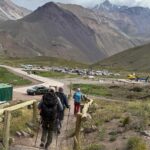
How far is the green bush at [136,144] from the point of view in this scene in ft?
49.9

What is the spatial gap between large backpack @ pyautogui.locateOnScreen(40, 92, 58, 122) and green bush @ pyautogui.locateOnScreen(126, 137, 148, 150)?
8.90 feet

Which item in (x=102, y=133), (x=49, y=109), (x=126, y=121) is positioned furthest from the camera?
(x=126, y=121)

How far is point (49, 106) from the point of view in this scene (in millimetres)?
14828

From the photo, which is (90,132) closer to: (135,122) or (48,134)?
(135,122)

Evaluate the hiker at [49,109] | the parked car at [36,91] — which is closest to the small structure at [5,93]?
the parked car at [36,91]

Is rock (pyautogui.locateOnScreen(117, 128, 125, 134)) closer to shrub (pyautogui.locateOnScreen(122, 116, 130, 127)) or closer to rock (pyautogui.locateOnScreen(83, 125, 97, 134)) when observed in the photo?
shrub (pyautogui.locateOnScreen(122, 116, 130, 127))

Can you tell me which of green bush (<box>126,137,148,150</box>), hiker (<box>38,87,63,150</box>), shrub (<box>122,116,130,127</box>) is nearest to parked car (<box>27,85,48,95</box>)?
shrub (<box>122,116,130,127</box>)

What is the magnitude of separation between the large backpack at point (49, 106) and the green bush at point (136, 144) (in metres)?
2.71

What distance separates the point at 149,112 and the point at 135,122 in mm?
1970

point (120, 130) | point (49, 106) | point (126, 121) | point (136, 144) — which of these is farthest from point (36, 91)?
point (49, 106)

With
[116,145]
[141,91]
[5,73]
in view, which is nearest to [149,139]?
[116,145]

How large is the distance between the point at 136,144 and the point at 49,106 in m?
3.10

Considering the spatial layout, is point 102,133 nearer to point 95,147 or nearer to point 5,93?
point 95,147

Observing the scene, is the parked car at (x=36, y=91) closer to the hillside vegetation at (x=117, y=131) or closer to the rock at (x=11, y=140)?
the hillside vegetation at (x=117, y=131)
